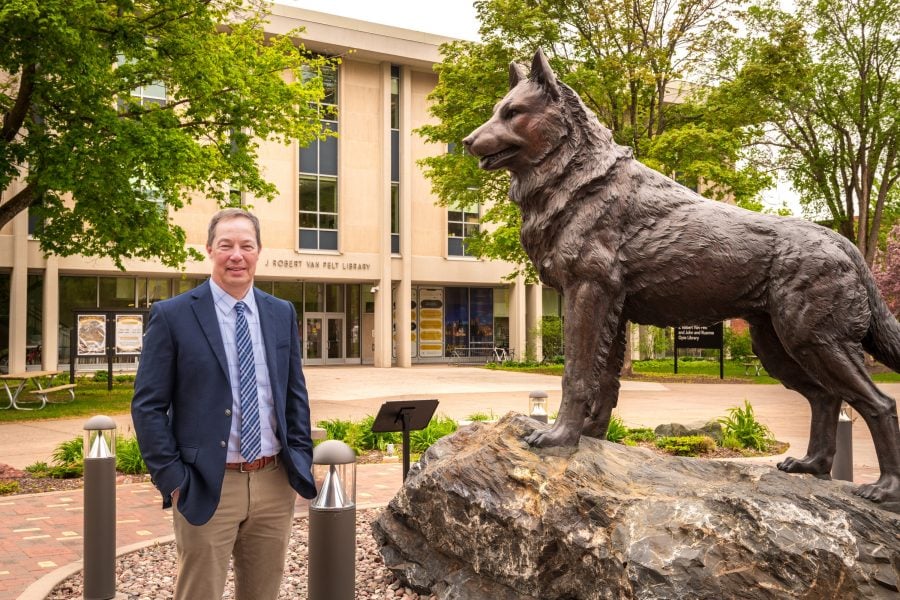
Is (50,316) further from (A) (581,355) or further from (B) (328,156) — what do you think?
(A) (581,355)

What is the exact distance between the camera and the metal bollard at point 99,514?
14.4ft

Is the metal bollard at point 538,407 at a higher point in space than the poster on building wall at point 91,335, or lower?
lower

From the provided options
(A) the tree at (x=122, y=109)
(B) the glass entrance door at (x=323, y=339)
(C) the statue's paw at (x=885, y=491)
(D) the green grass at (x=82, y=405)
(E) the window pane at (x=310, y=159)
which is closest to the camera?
(C) the statue's paw at (x=885, y=491)

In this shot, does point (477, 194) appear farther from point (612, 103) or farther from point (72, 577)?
point (72, 577)

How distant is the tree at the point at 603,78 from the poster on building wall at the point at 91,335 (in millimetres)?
9870

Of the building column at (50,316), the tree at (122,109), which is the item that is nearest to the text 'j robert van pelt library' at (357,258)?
the building column at (50,316)

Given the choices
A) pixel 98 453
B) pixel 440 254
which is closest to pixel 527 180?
pixel 98 453

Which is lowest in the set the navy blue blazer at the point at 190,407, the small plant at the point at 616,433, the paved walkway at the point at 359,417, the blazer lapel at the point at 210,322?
the paved walkway at the point at 359,417

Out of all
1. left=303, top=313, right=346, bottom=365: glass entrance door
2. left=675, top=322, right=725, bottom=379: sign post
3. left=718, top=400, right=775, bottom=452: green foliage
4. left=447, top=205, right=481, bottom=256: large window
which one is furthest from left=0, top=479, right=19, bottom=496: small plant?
left=447, top=205, right=481, bottom=256: large window

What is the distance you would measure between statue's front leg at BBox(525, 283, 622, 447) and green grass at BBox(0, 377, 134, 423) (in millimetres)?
12476

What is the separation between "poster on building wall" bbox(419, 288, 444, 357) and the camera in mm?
33125

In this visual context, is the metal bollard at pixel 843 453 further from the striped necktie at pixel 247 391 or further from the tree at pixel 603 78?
the tree at pixel 603 78

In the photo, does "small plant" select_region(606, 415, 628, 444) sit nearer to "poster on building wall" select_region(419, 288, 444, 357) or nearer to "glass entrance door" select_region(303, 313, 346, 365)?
"glass entrance door" select_region(303, 313, 346, 365)

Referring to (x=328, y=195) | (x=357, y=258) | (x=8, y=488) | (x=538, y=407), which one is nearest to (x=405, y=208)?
(x=357, y=258)
